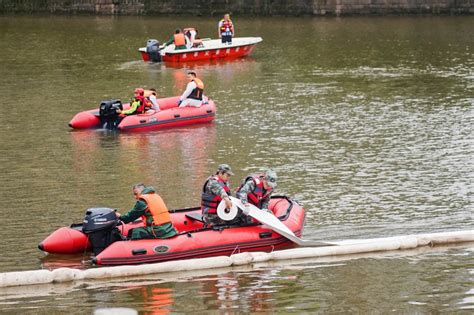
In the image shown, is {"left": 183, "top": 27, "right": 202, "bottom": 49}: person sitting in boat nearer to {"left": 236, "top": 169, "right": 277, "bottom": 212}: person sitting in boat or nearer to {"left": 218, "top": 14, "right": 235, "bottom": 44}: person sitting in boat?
{"left": 218, "top": 14, "right": 235, "bottom": 44}: person sitting in boat

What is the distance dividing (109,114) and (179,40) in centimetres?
1488

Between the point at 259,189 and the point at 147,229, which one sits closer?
the point at 147,229

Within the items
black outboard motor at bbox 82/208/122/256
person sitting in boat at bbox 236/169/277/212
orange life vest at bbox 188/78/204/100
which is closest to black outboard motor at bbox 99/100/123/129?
orange life vest at bbox 188/78/204/100

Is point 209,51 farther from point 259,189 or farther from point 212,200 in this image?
point 212,200

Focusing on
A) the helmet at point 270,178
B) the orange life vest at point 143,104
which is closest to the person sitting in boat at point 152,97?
the orange life vest at point 143,104

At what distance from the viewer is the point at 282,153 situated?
29688mm

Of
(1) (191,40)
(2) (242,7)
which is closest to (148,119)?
(1) (191,40)

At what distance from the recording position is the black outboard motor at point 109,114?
3322 cm

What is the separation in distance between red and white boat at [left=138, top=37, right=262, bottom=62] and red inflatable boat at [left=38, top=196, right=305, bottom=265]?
2640cm

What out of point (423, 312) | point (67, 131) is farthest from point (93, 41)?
point (423, 312)

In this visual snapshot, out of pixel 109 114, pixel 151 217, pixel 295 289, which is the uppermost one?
pixel 151 217

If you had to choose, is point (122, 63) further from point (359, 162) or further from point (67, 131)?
point (359, 162)

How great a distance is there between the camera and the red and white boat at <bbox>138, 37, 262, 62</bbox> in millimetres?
47406

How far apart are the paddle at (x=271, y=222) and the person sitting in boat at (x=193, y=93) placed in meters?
13.5
